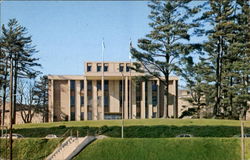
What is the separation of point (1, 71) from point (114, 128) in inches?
843

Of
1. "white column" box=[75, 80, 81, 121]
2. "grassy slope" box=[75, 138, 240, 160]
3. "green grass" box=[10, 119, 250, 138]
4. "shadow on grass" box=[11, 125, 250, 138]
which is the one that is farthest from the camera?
"white column" box=[75, 80, 81, 121]

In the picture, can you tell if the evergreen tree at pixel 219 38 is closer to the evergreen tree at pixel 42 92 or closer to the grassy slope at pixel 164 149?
the grassy slope at pixel 164 149

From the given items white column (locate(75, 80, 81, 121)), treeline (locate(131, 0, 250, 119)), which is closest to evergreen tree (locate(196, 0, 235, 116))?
treeline (locate(131, 0, 250, 119))

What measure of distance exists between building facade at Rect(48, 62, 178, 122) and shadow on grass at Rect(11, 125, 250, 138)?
2110 centimetres

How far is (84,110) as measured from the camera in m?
59.9

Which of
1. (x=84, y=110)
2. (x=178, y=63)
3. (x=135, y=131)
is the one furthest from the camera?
(x=84, y=110)

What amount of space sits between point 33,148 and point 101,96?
29817 mm

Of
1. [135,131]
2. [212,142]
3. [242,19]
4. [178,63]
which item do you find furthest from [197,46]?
[212,142]

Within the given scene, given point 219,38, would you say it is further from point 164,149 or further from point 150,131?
point 164,149

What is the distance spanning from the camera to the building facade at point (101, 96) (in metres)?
59.6

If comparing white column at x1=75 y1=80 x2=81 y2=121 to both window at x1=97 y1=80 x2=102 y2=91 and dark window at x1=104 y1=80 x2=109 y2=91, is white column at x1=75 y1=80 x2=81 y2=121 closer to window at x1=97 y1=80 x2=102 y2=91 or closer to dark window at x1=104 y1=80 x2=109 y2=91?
window at x1=97 y1=80 x2=102 y2=91

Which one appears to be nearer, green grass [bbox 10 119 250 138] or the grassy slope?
the grassy slope

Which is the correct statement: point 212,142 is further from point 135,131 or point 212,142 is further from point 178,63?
point 178,63

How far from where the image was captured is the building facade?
59.6 metres
